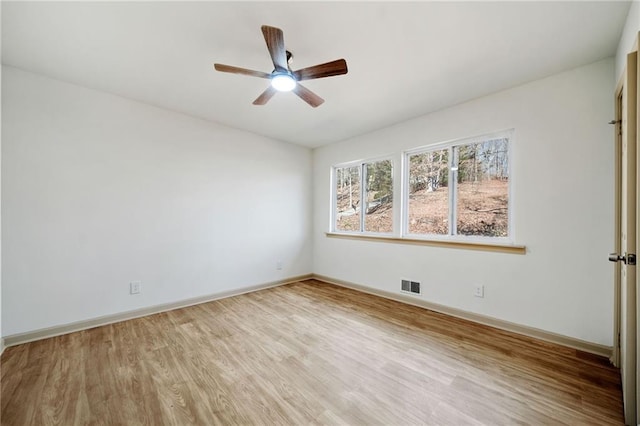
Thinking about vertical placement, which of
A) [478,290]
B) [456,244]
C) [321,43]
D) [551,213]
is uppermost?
[321,43]

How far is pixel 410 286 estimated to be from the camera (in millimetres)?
3244

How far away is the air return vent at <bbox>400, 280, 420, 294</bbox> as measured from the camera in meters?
3.17

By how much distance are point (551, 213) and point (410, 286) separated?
5.51 ft

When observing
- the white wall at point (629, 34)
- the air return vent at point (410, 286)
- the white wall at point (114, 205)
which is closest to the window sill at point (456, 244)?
the air return vent at point (410, 286)

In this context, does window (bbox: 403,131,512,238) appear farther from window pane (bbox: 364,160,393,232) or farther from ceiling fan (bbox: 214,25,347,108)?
ceiling fan (bbox: 214,25,347,108)

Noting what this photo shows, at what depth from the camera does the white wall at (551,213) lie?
6.69ft

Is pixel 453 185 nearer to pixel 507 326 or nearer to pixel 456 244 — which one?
pixel 456 244

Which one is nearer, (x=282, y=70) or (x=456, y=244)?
(x=282, y=70)

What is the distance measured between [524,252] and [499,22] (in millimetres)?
2000

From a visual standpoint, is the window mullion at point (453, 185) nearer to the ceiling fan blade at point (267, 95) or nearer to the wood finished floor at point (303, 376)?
the wood finished floor at point (303, 376)

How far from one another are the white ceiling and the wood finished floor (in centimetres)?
248

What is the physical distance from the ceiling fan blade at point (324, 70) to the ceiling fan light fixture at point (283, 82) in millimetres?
51

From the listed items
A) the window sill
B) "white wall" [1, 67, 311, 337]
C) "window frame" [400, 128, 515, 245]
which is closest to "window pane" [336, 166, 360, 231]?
the window sill

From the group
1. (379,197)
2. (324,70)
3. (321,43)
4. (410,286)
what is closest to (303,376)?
(410,286)
